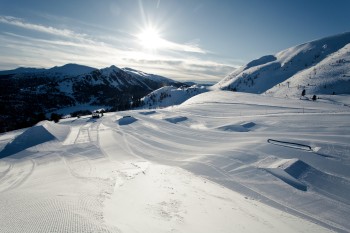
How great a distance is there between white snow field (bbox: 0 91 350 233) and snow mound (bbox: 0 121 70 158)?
10.1 inches

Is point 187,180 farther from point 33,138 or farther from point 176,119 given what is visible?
point 176,119

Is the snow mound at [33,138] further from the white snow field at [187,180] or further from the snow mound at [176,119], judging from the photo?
the snow mound at [176,119]

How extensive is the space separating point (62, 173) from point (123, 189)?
9.83m

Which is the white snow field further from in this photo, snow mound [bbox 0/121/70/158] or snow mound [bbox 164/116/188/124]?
snow mound [bbox 164/116/188/124]

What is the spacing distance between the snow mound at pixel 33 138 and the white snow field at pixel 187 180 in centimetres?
26

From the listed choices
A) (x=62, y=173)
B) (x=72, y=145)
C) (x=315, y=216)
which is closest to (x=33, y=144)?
(x=72, y=145)

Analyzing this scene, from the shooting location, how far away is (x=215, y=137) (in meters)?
36.0

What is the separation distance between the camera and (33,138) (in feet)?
133

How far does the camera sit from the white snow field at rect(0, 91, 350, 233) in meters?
12.8

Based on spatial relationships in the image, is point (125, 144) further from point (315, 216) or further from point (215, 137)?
point (315, 216)

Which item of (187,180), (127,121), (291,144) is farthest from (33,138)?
(291,144)

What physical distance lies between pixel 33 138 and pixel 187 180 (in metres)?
31.0

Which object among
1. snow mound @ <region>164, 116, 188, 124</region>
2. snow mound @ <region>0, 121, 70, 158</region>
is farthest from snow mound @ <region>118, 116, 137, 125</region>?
snow mound @ <region>0, 121, 70, 158</region>

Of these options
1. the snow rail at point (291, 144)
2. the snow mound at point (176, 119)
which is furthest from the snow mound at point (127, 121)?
the snow rail at point (291, 144)
